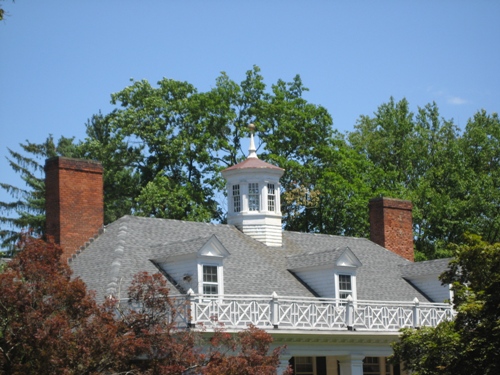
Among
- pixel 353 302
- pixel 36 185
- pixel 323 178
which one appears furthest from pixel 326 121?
pixel 353 302

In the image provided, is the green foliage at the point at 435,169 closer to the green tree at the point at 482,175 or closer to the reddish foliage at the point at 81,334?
the green tree at the point at 482,175

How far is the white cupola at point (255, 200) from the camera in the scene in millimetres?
36844

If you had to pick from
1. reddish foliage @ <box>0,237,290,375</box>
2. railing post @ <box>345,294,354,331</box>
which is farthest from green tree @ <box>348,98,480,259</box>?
reddish foliage @ <box>0,237,290,375</box>

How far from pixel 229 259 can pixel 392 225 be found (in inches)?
473

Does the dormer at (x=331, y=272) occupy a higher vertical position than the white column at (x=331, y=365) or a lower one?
higher

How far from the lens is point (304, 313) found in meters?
30.8

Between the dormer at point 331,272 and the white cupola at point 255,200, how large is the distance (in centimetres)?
262

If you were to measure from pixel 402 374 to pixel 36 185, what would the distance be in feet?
101

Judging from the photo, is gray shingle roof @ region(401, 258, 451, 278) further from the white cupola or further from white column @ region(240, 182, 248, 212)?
white column @ region(240, 182, 248, 212)

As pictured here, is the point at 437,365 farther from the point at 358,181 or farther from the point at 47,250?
the point at 358,181

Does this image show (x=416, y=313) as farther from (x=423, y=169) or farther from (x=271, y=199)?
(x=423, y=169)

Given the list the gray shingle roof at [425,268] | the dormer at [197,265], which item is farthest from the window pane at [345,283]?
the gray shingle roof at [425,268]

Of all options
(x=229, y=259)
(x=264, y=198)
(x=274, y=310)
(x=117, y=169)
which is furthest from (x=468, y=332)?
(x=117, y=169)

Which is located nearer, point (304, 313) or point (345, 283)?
point (304, 313)
